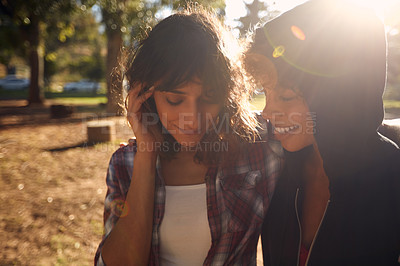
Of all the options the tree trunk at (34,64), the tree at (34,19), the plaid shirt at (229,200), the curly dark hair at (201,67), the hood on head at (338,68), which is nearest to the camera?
the hood on head at (338,68)

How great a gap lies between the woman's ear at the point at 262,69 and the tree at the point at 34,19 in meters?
10.1

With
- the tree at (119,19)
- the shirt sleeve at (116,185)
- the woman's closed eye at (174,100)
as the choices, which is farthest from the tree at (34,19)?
the woman's closed eye at (174,100)

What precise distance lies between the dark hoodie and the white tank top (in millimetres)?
560

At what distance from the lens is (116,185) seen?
169 cm

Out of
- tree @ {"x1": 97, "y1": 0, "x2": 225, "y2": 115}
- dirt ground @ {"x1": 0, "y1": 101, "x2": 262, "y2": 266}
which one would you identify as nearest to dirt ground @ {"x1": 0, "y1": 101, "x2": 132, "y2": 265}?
dirt ground @ {"x1": 0, "y1": 101, "x2": 262, "y2": 266}

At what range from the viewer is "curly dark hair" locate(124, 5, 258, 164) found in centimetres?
149

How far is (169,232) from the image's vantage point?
5.24ft

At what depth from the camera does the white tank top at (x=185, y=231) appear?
1.60 m

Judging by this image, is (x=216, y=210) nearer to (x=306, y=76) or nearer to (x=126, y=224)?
(x=126, y=224)

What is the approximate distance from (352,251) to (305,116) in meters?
0.67

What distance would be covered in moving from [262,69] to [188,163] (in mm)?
693

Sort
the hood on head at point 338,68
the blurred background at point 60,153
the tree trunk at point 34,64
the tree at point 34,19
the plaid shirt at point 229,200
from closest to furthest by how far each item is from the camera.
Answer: the hood on head at point 338,68 < the plaid shirt at point 229,200 < the blurred background at point 60,153 < the tree at point 34,19 < the tree trunk at point 34,64

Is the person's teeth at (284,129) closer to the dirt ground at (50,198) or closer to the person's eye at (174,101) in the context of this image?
the person's eye at (174,101)

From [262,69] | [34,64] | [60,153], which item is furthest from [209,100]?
[34,64]
